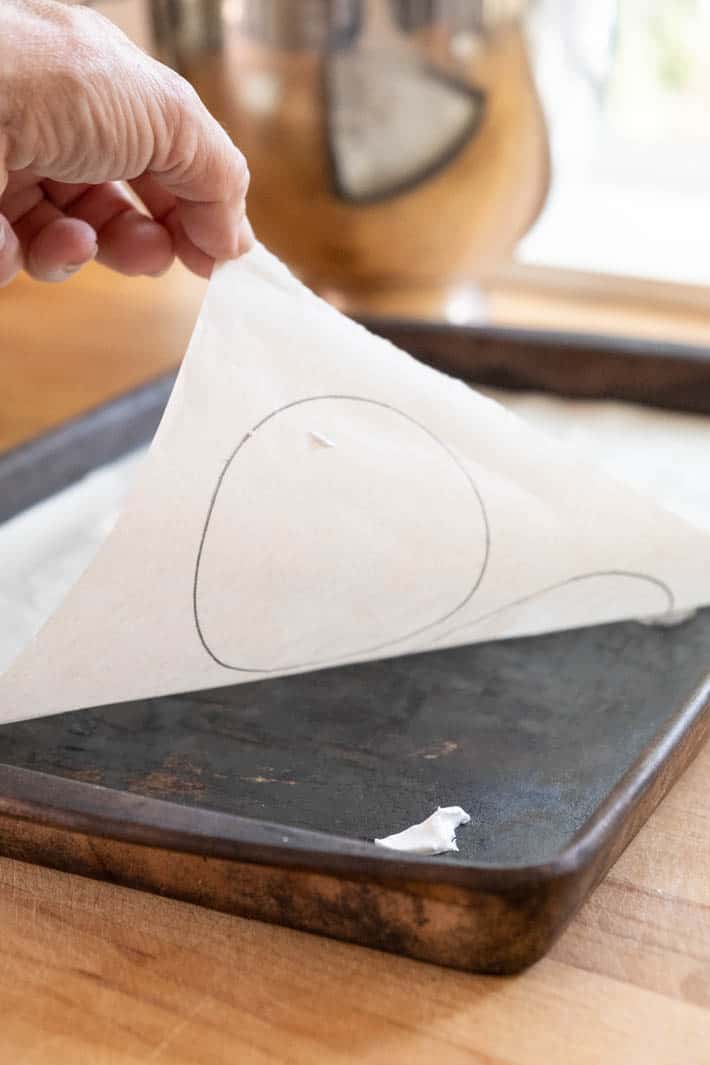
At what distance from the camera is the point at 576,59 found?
2.43 ft

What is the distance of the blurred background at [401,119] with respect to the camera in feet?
2.30

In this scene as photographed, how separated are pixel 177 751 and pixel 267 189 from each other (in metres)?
0.48

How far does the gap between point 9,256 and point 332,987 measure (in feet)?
0.93

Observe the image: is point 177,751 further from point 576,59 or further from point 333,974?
point 576,59

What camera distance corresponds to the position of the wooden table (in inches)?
10.3

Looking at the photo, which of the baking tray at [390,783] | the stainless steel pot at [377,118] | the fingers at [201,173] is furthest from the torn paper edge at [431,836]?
the stainless steel pot at [377,118]

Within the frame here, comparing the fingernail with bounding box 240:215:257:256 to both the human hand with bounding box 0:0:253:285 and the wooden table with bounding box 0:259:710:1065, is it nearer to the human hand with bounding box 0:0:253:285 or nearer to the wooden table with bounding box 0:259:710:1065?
the human hand with bounding box 0:0:253:285

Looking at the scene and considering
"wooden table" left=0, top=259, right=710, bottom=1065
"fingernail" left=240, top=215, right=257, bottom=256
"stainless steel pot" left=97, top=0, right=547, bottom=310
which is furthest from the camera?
"stainless steel pot" left=97, top=0, right=547, bottom=310

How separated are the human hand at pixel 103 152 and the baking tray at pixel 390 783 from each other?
15 cm

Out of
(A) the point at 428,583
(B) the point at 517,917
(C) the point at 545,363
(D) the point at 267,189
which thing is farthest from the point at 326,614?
(D) the point at 267,189

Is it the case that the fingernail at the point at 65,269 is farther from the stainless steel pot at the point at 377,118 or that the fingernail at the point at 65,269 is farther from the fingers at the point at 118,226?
the stainless steel pot at the point at 377,118

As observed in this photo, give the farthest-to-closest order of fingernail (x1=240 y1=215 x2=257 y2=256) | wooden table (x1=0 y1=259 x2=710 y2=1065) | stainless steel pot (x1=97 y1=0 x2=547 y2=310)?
stainless steel pot (x1=97 y1=0 x2=547 y2=310)
fingernail (x1=240 y1=215 x2=257 y2=256)
wooden table (x1=0 y1=259 x2=710 y2=1065)

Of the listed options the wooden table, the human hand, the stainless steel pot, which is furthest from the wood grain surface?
the stainless steel pot

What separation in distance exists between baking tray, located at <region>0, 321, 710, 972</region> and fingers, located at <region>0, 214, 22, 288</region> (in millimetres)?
172
